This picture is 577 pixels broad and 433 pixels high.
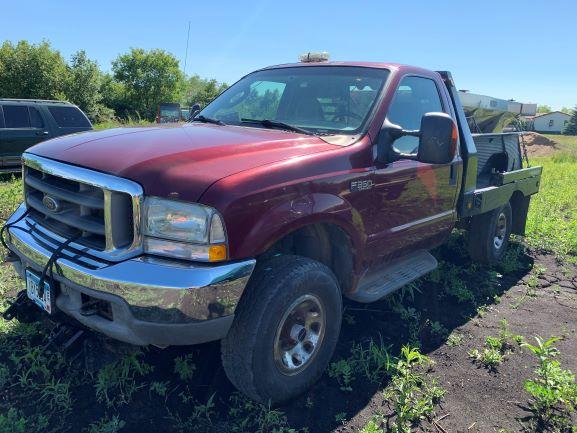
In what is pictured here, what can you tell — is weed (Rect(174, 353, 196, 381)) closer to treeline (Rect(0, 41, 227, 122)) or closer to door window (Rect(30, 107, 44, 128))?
door window (Rect(30, 107, 44, 128))

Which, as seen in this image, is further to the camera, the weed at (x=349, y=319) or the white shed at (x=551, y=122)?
the white shed at (x=551, y=122)

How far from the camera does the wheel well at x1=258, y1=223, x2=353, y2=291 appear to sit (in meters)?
2.99

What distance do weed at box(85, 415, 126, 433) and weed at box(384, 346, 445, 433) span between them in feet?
4.79

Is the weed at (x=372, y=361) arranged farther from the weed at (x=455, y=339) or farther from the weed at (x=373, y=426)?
the weed at (x=455, y=339)

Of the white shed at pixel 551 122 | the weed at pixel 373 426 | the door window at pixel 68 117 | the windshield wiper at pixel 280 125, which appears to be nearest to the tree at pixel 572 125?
the white shed at pixel 551 122

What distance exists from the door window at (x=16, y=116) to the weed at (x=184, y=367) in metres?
8.52

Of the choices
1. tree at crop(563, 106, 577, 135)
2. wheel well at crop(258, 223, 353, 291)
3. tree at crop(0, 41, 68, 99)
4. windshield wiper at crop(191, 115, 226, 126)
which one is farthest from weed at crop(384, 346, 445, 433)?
tree at crop(563, 106, 577, 135)

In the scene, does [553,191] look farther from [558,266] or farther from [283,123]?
[283,123]

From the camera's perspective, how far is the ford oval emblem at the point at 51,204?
8.65 feet

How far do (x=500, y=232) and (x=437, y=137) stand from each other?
3130 millimetres

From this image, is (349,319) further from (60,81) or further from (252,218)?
(60,81)

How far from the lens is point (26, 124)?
31.8ft

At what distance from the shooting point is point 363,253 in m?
3.15

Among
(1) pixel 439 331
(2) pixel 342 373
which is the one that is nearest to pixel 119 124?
(1) pixel 439 331
